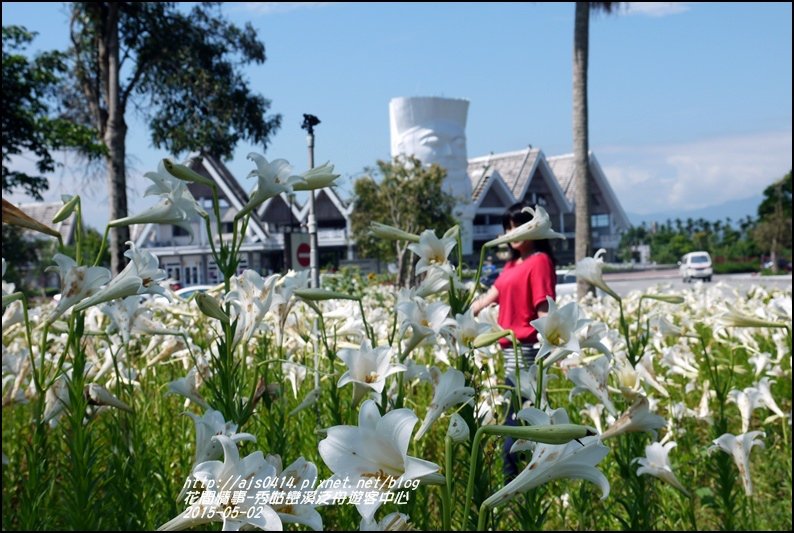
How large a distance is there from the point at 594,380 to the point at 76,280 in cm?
101

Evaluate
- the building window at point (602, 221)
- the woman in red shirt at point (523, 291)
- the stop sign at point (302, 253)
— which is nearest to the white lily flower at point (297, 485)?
the woman in red shirt at point (523, 291)

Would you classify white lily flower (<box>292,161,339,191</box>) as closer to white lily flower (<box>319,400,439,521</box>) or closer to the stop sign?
white lily flower (<box>319,400,439,521</box>)

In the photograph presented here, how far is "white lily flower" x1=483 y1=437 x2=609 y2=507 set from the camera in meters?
0.93

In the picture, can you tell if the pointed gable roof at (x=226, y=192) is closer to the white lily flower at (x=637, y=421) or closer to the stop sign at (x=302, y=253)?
the stop sign at (x=302, y=253)

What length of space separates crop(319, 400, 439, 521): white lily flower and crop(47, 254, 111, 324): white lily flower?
2.07 feet

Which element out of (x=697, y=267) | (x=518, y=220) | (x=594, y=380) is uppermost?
(x=518, y=220)

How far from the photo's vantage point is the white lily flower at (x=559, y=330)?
136cm

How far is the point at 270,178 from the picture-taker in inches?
51.4

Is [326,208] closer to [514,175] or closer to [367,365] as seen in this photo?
[514,175]

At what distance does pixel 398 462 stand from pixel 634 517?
46.9 inches

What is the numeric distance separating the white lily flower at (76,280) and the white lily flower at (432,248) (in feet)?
1.92

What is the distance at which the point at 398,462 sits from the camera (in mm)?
900

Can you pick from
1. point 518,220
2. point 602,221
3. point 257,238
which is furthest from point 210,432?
point 602,221

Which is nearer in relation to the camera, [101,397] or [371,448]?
[371,448]
